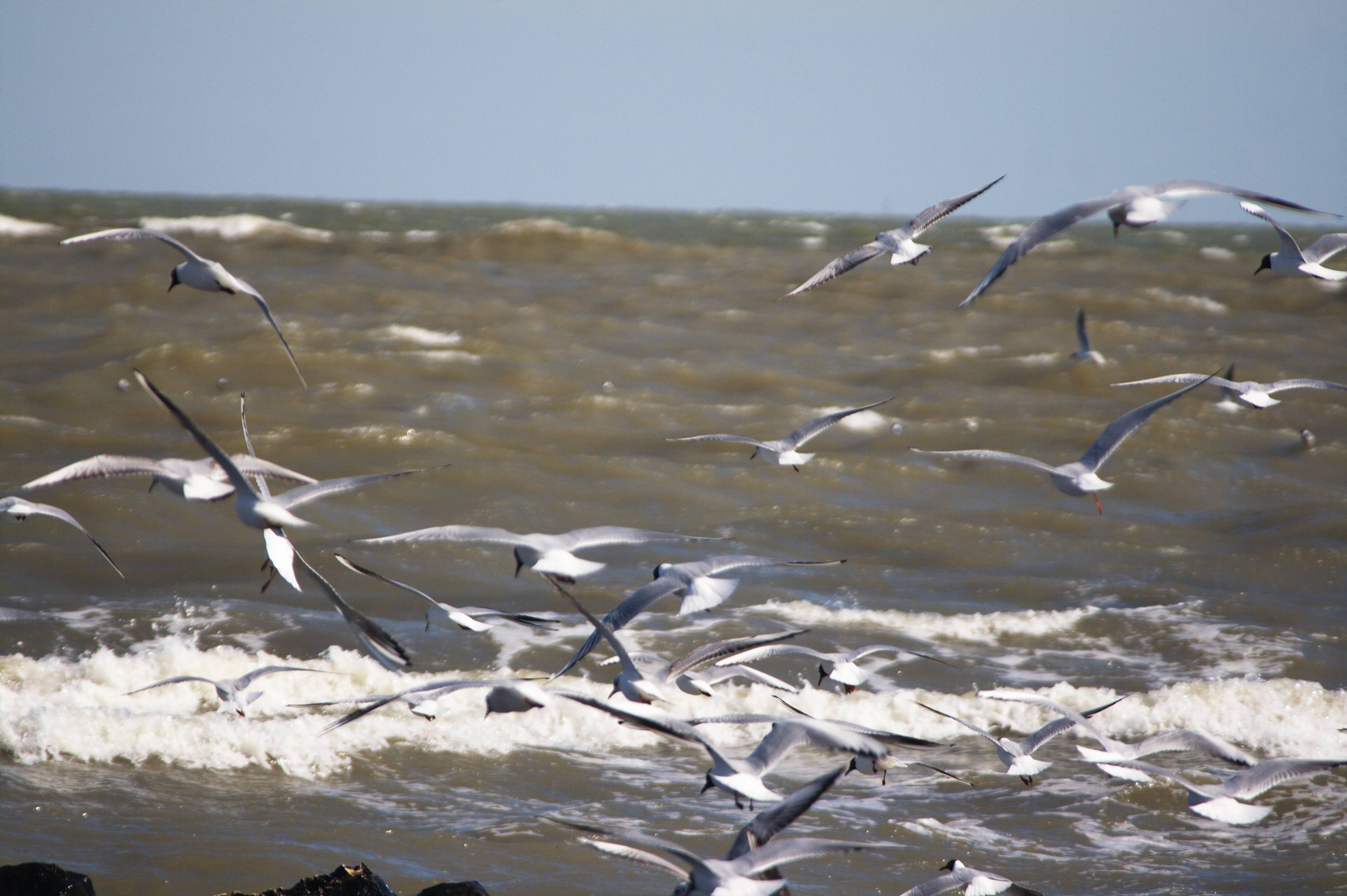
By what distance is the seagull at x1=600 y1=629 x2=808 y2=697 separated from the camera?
5.03 m

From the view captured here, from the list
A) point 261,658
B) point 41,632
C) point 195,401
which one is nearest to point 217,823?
point 261,658

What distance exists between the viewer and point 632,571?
10.9 metres

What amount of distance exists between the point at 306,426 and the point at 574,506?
13.1 ft

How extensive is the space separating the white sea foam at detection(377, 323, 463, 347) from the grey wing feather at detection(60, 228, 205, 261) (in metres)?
13.1

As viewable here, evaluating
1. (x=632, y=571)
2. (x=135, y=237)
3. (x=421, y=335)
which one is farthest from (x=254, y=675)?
(x=421, y=335)

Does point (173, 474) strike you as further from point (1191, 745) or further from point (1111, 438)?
point (1111, 438)

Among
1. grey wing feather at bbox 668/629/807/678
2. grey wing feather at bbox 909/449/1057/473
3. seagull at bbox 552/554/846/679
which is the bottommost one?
grey wing feather at bbox 668/629/807/678

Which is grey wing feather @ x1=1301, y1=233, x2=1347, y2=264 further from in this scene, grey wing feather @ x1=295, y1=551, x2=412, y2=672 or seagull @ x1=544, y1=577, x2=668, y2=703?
grey wing feather @ x1=295, y1=551, x2=412, y2=672

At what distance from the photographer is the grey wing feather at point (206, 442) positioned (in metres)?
3.81

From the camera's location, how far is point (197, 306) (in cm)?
2128

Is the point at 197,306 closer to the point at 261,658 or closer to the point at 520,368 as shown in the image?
the point at 520,368

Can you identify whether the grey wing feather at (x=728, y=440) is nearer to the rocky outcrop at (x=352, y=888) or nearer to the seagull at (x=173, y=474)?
the seagull at (x=173, y=474)

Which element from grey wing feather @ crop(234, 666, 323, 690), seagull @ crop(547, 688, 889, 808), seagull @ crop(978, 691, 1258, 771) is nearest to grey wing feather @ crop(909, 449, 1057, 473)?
seagull @ crop(978, 691, 1258, 771)

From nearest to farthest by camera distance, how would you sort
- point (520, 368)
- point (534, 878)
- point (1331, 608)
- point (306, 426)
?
point (534, 878) → point (1331, 608) → point (306, 426) → point (520, 368)
